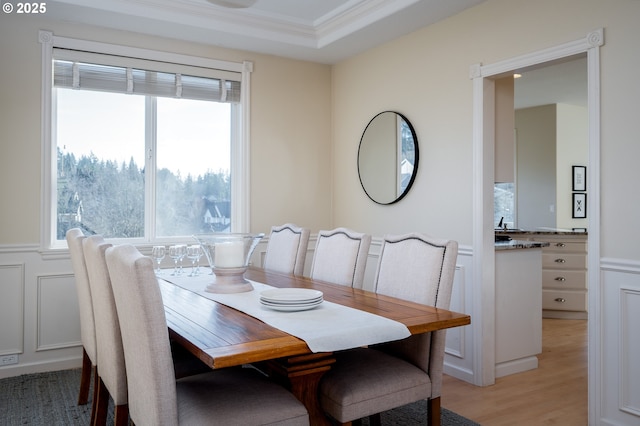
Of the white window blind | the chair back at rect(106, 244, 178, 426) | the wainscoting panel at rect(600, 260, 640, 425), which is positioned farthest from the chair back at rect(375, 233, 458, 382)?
the white window blind

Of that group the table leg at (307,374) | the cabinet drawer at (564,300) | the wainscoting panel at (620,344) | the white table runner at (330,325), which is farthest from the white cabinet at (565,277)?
the table leg at (307,374)

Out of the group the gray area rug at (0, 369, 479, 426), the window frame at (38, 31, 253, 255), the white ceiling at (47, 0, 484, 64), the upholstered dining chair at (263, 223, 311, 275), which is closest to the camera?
the gray area rug at (0, 369, 479, 426)

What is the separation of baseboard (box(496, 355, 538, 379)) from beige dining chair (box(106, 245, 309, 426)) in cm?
215

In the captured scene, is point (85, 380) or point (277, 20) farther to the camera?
point (277, 20)

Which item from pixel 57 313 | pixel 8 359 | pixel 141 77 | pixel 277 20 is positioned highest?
pixel 277 20

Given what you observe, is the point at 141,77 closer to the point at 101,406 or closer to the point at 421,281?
the point at 101,406

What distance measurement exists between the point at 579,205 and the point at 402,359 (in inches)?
245

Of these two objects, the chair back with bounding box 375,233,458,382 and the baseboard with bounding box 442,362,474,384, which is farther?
the baseboard with bounding box 442,362,474,384

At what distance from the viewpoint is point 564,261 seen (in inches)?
207

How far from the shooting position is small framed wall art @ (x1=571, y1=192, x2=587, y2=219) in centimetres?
734

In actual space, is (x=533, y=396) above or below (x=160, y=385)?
below

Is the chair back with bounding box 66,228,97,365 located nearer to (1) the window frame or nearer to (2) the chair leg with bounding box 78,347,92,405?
(2) the chair leg with bounding box 78,347,92,405

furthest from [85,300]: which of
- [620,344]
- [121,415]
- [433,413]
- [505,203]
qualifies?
[505,203]

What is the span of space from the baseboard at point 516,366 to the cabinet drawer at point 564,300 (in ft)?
6.09
